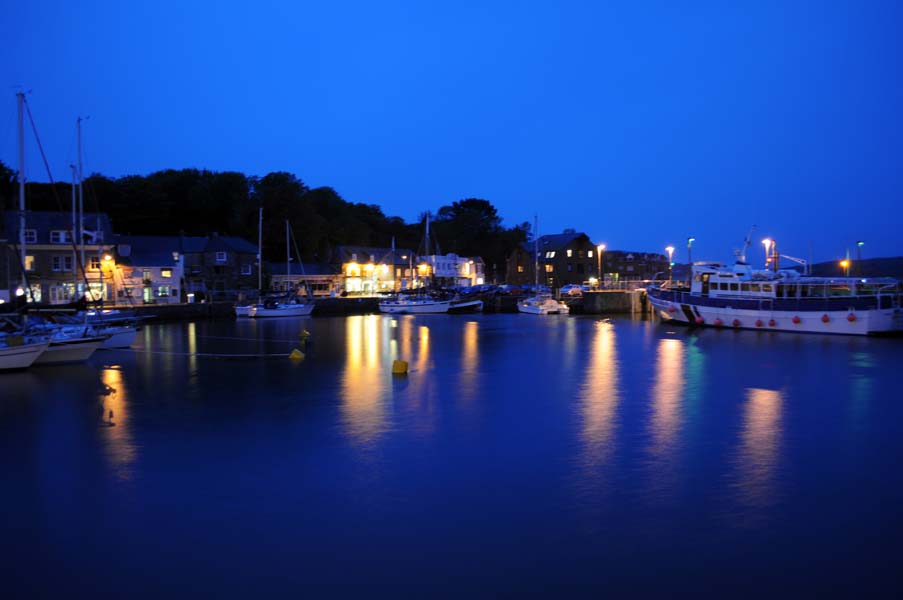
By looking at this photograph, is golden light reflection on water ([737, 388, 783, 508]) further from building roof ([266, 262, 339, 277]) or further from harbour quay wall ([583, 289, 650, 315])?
building roof ([266, 262, 339, 277])

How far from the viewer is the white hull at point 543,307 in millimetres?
68125

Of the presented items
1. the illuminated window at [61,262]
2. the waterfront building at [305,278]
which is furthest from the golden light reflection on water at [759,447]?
the waterfront building at [305,278]

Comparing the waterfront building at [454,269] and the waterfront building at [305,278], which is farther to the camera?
the waterfront building at [454,269]

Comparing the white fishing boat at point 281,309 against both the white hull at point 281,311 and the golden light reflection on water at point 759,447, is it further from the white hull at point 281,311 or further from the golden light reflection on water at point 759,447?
the golden light reflection on water at point 759,447

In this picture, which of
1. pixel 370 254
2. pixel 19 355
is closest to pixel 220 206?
pixel 370 254

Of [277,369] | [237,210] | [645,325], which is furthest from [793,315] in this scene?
[237,210]

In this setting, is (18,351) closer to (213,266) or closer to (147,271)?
(147,271)

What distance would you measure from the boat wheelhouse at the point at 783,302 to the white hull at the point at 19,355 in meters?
40.2

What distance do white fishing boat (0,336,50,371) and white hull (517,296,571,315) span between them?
48434mm

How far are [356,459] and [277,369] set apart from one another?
1489cm

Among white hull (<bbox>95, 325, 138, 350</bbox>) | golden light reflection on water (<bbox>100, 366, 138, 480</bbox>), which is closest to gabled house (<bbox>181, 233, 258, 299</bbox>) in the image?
white hull (<bbox>95, 325, 138, 350</bbox>)

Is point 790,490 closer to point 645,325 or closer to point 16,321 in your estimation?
point 16,321

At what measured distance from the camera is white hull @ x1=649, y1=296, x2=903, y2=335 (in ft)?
129

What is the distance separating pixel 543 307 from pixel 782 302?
27.1 metres
